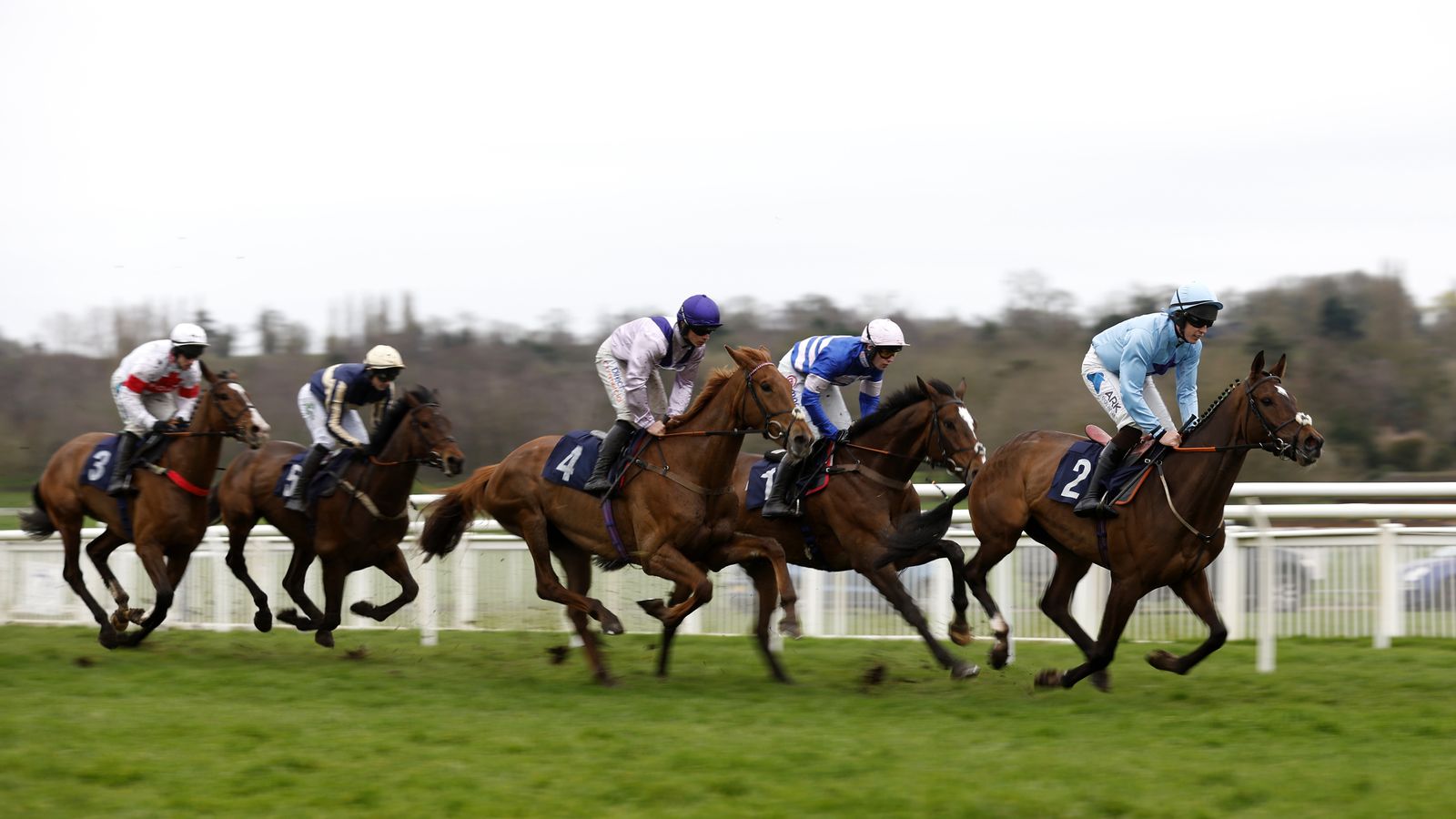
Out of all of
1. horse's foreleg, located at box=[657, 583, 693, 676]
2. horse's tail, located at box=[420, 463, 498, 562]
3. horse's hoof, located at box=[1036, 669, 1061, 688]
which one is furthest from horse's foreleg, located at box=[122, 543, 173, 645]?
horse's hoof, located at box=[1036, 669, 1061, 688]

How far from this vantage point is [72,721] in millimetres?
5559

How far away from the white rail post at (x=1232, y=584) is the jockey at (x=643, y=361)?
3.27 m

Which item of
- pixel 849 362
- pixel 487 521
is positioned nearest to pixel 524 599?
pixel 487 521

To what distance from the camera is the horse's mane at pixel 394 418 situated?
8.66m

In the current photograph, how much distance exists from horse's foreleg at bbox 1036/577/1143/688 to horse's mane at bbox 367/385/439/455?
4020 millimetres

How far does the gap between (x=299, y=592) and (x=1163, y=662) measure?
5151mm

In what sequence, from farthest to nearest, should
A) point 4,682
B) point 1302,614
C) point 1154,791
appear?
1. point 1302,614
2. point 4,682
3. point 1154,791

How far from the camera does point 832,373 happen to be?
308 inches

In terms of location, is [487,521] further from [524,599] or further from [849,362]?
[849,362]

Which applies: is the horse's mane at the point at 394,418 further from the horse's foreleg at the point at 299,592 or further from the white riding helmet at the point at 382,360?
the horse's foreleg at the point at 299,592

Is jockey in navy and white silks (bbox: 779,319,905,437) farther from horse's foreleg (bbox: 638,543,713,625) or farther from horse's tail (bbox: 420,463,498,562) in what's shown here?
horse's tail (bbox: 420,463,498,562)

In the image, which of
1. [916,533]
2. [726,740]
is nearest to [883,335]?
[916,533]

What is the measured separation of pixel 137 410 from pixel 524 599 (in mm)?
2739

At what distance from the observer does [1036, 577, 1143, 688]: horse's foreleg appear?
645cm
